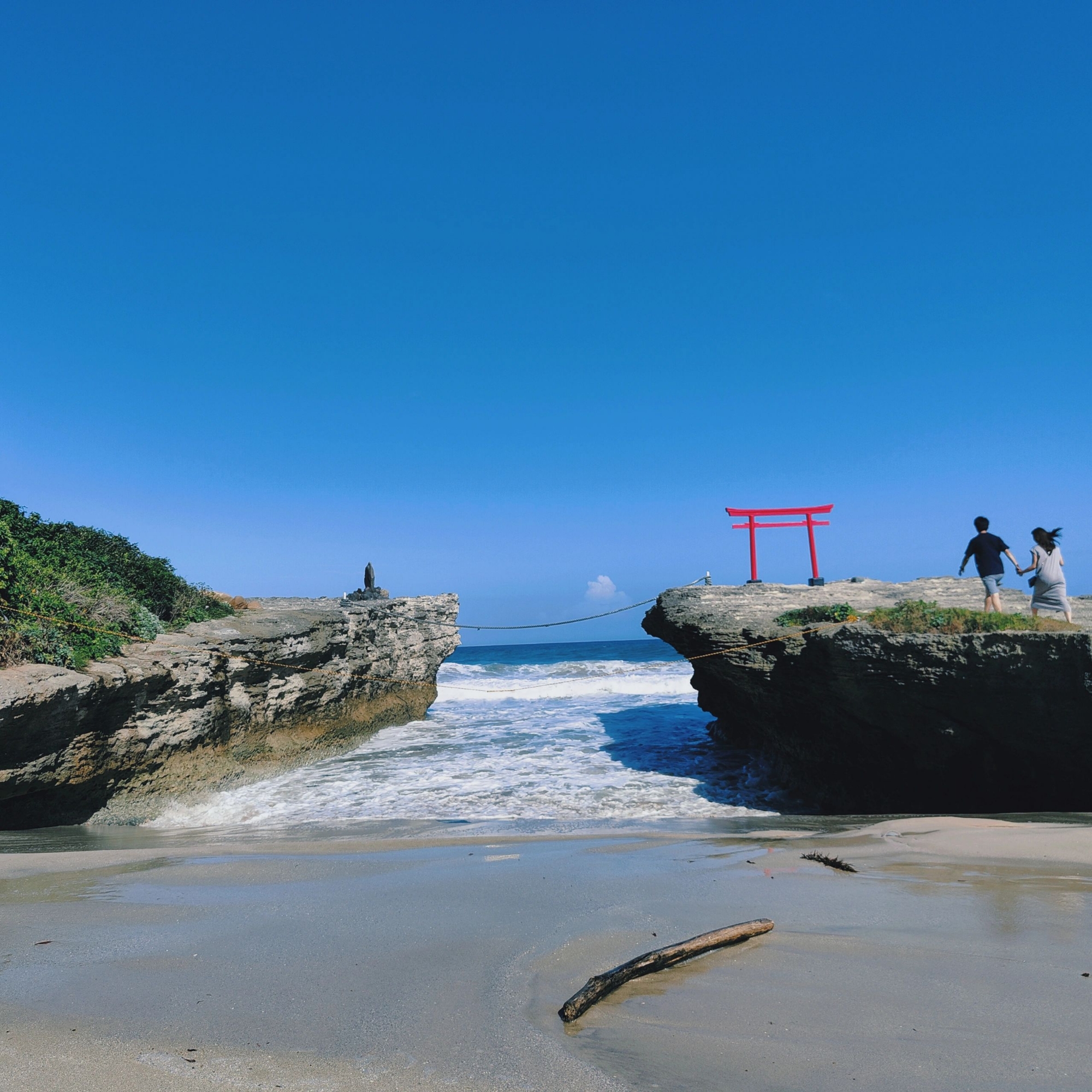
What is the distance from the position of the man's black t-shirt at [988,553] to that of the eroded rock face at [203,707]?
11494 mm

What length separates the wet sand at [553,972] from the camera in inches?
90.7

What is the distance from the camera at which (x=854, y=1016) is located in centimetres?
263

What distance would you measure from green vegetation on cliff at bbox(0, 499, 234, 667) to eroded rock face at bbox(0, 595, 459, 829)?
0.37 metres

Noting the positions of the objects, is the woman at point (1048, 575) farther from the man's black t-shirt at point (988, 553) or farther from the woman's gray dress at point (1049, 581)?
the man's black t-shirt at point (988, 553)

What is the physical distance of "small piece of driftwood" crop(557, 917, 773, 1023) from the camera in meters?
2.68

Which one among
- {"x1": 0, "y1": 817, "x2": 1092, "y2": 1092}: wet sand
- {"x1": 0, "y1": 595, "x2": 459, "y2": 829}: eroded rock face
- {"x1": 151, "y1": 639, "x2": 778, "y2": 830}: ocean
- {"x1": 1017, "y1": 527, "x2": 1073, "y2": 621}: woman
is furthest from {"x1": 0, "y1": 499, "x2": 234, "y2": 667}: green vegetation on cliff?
{"x1": 1017, "y1": 527, "x2": 1073, "y2": 621}: woman

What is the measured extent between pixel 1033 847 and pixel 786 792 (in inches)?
223

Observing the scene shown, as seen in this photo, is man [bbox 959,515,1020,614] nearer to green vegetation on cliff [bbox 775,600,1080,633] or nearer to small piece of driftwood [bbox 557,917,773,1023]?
green vegetation on cliff [bbox 775,600,1080,633]

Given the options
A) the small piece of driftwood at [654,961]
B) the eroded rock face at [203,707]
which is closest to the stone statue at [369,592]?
the eroded rock face at [203,707]

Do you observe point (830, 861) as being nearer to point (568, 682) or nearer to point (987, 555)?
point (987, 555)

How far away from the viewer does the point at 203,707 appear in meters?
10.7

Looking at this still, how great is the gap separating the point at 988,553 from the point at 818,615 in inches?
107

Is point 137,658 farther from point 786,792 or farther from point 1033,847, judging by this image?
point 1033,847

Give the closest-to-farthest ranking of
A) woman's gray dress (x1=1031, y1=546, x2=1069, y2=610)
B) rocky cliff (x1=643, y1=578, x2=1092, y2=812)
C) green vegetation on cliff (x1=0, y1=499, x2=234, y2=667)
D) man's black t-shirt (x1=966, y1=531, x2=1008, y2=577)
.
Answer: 1. rocky cliff (x1=643, y1=578, x2=1092, y2=812)
2. green vegetation on cliff (x1=0, y1=499, x2=234, y2=667)
3. woman's gray dress (x1=1031, y1=546, x2=1069, y2=610)
4. man's black t-shirt (x1=966, y1=531, x2=1008, y2=577)
